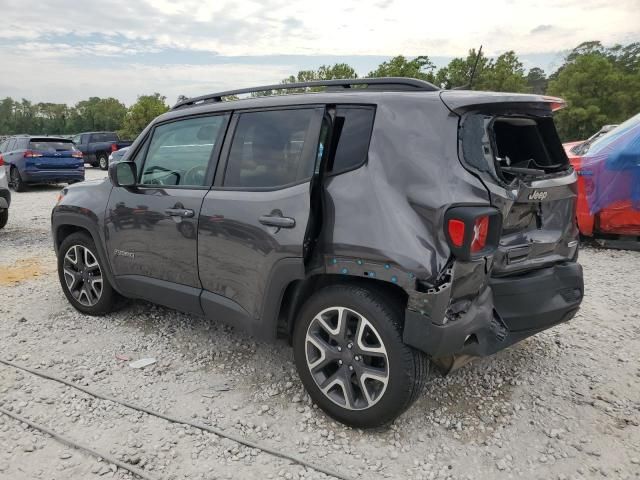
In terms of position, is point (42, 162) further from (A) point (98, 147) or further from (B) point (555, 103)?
(B) point (555, 103)

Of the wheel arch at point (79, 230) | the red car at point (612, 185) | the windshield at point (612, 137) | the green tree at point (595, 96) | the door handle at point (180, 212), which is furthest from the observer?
the green tree at point (595, 96)

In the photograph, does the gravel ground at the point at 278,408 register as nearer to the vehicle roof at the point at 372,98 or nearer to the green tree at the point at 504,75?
the vehicle roof at the point at 372,98

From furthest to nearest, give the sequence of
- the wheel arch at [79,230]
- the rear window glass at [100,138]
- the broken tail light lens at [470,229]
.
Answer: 1. the rear window glass at [100,138]
2. the wheel arch at [79,230]
3. the broken tail light lens at [470,229]

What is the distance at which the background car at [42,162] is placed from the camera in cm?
1356

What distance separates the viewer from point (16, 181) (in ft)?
45.6

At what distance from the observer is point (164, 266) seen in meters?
3.61

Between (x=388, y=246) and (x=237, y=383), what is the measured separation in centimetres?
151

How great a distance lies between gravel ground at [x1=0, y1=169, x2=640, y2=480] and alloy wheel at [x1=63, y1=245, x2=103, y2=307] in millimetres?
208

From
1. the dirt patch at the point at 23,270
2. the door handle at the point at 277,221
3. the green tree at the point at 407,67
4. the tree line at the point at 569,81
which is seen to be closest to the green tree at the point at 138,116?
the tree line at the point at 569,81

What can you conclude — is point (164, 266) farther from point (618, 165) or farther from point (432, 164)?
point (618, 165)

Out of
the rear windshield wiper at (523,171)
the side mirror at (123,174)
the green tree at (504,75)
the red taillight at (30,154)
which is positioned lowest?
the red taillight at (30,154)

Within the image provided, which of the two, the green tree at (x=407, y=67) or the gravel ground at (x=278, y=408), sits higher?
the green tree at (x=407, y=67)

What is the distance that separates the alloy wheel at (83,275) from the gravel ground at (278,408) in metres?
0.21

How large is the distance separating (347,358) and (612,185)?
5.02m
